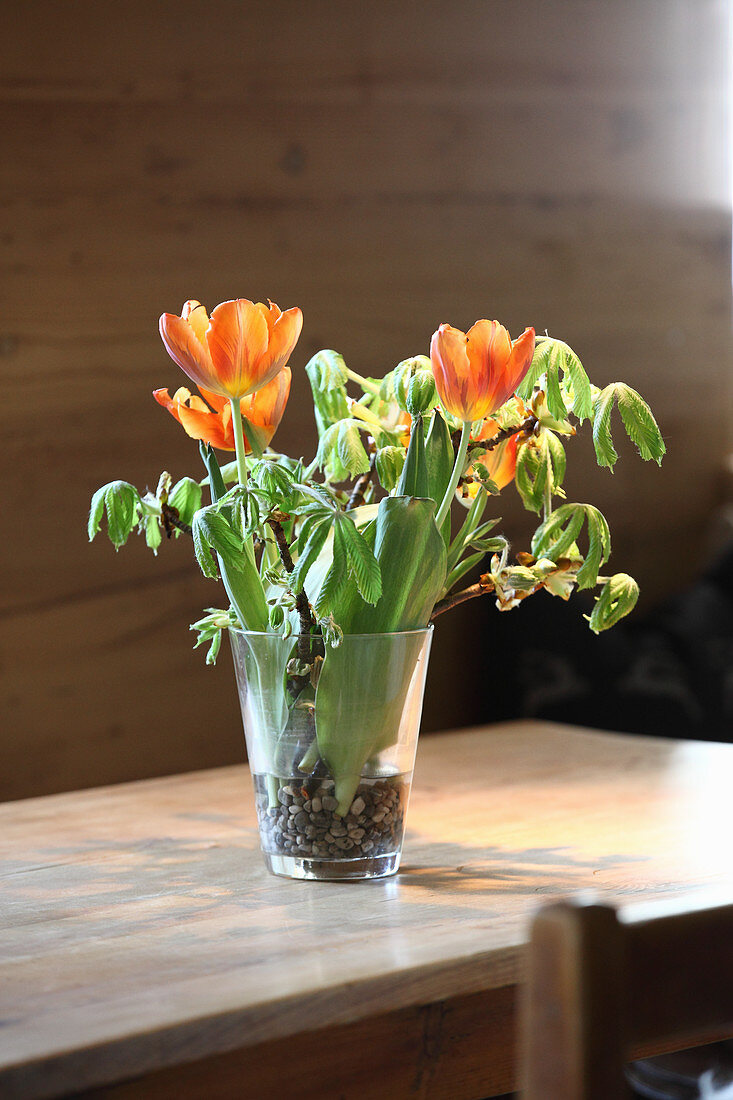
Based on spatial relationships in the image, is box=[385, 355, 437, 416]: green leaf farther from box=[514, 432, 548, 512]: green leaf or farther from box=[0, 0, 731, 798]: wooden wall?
box=[0, 0, 731, 798]: wooden wall

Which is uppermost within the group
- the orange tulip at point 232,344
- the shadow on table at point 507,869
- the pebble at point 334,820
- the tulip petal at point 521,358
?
the orange tulip at point 232,344

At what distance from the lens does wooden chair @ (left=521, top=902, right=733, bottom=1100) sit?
17.7 inches

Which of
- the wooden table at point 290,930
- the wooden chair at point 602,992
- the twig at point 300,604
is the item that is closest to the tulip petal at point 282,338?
the twig at point 300,604

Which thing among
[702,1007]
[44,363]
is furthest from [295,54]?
[702,1007]

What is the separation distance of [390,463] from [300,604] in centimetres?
15

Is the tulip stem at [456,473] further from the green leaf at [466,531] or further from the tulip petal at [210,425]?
the tulip petal at [210,425]

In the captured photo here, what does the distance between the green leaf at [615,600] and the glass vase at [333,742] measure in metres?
0.14

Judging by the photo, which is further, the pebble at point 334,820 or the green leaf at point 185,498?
the green leaf at point 185,498

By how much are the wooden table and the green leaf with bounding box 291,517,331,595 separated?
0.23 metres

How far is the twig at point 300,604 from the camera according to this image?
3.00 ft

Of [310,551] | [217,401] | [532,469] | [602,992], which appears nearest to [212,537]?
[310,551]

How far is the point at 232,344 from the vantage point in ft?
2.94

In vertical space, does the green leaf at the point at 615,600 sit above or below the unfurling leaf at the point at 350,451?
below

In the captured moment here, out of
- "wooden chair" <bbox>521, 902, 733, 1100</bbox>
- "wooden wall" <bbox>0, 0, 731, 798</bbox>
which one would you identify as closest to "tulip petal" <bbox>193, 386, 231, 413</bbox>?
"wooden chair" <bbox>521, 902, 733, 1100</bbox>
